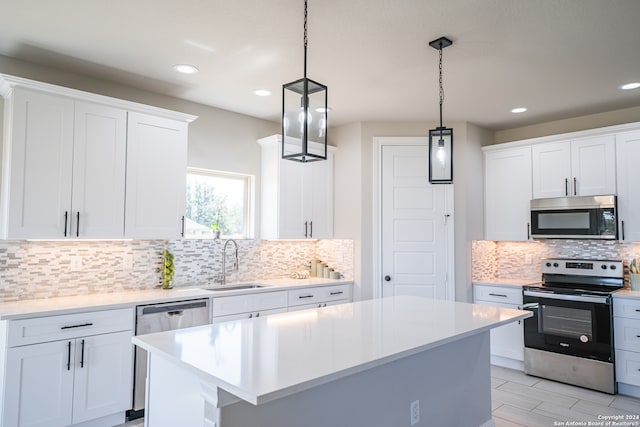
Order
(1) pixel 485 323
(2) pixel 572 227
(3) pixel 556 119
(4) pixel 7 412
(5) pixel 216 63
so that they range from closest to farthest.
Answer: (1) pixel 485 323
(4) pixel 7 412
(5) pixel 216 63
(2) pixel 572 227
(3) pixel 556 119

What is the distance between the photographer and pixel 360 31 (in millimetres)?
2623

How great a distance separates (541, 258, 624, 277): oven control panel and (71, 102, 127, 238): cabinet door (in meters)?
4.19

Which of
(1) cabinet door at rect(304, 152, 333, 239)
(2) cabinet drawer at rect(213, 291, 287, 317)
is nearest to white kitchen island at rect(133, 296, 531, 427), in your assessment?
(2) cabinet drawer at rect(213, 291, 287, 317)

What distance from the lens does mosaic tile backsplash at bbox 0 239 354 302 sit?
121 inches

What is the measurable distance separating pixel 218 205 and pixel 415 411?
111 inches

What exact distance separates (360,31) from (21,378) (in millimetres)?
3027

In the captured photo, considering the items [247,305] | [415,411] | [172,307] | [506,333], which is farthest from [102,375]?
[506,333]

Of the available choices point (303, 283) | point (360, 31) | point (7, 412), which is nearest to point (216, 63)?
point (360, 31)

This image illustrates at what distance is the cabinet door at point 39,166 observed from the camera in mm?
2809

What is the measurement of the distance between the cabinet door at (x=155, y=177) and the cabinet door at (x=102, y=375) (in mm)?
828

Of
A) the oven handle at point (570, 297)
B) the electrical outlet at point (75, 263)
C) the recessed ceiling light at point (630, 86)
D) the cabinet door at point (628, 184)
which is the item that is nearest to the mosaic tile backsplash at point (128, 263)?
the electrical outlet at point (75, 263)

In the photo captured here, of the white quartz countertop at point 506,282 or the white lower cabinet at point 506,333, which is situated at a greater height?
the white quartz countertop at point 506,282

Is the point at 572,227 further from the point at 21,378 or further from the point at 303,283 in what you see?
the point at 21,378

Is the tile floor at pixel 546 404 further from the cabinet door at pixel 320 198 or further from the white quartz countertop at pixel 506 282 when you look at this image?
the cabinet door at pixel 320 198
